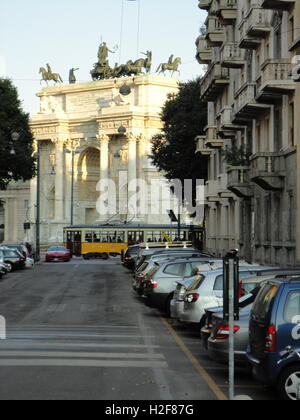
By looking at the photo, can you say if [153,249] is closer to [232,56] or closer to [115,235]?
[232,56]

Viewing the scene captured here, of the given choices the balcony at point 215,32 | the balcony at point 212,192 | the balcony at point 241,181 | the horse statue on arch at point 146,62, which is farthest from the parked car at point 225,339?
the horse statue on arch at point 146,62

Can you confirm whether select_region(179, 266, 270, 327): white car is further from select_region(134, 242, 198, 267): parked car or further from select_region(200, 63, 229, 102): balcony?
select_region(200, 63, 229, 102): balcony

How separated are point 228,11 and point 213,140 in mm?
7532

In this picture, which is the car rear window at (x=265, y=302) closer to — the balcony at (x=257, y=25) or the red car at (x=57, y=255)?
the balcony at (x=257, y=25)

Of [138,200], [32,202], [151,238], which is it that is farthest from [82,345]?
[32,202]

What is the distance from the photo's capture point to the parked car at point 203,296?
1995cm

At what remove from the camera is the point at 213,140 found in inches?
2014

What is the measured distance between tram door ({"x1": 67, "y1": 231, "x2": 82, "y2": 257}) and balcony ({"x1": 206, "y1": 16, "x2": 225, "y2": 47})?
1268 inches

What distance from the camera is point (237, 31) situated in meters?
45.9

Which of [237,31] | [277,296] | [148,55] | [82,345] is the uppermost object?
[148,55]

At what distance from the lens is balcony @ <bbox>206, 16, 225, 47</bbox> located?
167 feet

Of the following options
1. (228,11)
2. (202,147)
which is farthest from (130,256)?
(228,11)
